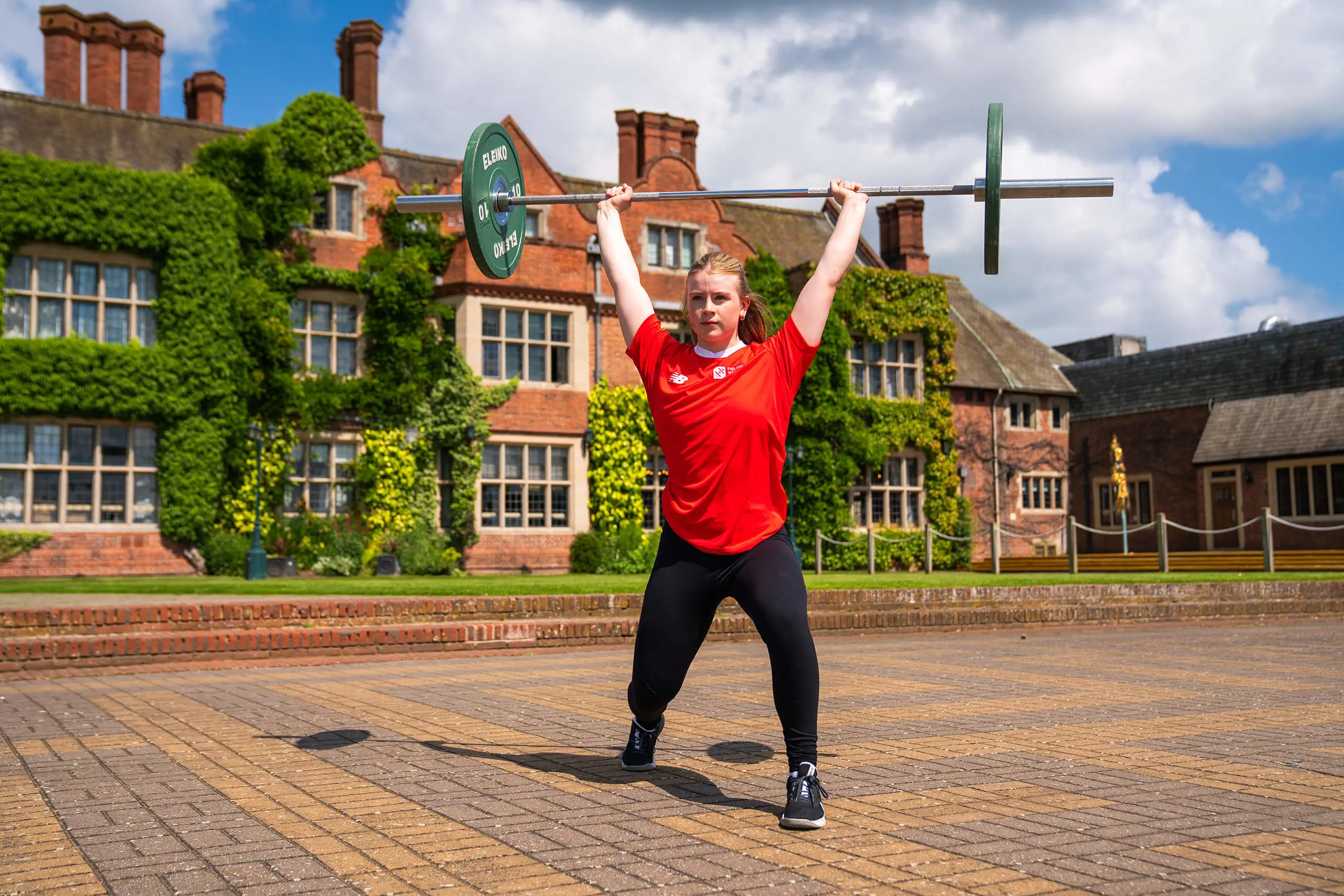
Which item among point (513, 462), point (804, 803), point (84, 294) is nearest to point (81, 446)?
point (84, 294)

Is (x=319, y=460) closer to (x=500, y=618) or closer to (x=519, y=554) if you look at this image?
(x=519, y=554)

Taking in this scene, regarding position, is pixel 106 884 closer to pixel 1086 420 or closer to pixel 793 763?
pixel 793 763

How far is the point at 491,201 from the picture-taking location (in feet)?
17.8

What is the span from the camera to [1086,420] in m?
37.1

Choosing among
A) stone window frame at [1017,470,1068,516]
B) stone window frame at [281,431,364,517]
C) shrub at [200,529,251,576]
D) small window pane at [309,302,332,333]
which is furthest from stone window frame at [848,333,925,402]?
shrub at [200,529,251,576]

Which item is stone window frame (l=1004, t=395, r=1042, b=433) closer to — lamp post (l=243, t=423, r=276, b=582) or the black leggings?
lamp post (l=243, t=423, r=276, b=582)

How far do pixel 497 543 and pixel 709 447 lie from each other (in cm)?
1995

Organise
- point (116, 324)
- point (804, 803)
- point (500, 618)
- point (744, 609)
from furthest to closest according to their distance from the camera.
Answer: point (116, 324), point (500, 618), point (744, 609), point (804, 803)

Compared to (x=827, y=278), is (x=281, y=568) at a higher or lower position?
lower

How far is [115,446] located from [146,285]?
9.82 feet

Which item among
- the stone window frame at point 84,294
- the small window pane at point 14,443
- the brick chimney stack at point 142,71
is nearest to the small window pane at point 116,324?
the stone window frame at point 84,294

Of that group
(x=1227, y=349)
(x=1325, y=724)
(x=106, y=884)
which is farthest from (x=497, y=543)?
(x=1227, y=349)

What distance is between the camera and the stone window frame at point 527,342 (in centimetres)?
2389

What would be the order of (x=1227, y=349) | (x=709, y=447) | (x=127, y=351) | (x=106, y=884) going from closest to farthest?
(x=106, y=884) < (x=709, y=447) < (x=127, y=351) < (x=1227, y=349)
